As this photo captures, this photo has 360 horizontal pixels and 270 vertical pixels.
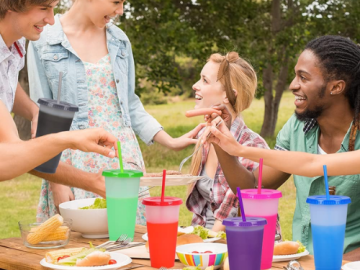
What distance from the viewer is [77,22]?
11.9ft

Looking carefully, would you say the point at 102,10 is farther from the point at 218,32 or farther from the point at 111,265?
the point at 218,32

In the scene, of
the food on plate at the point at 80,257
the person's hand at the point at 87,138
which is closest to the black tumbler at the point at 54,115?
the person's hand at the point at 87,138

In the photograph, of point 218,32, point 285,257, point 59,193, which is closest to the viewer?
point 285,257

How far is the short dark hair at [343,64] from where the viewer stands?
314cm

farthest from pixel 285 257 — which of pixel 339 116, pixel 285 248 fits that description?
pixel 339 116

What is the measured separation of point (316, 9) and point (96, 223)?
34.3 ft

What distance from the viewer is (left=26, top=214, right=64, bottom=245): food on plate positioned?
252 cm

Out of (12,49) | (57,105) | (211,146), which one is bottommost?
(211,146)

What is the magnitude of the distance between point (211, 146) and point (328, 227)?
178cm

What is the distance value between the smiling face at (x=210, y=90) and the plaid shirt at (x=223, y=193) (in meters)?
0.22

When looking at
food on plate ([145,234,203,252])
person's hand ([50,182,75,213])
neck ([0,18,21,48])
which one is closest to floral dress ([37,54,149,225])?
person's hand ([50,182,75,213])

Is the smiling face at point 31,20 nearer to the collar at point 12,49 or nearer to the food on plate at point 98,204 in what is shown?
the collar at point 12,49

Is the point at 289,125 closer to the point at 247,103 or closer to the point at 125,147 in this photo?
the point at 247,103

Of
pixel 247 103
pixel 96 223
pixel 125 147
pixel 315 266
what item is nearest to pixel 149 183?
pixel 96 223
